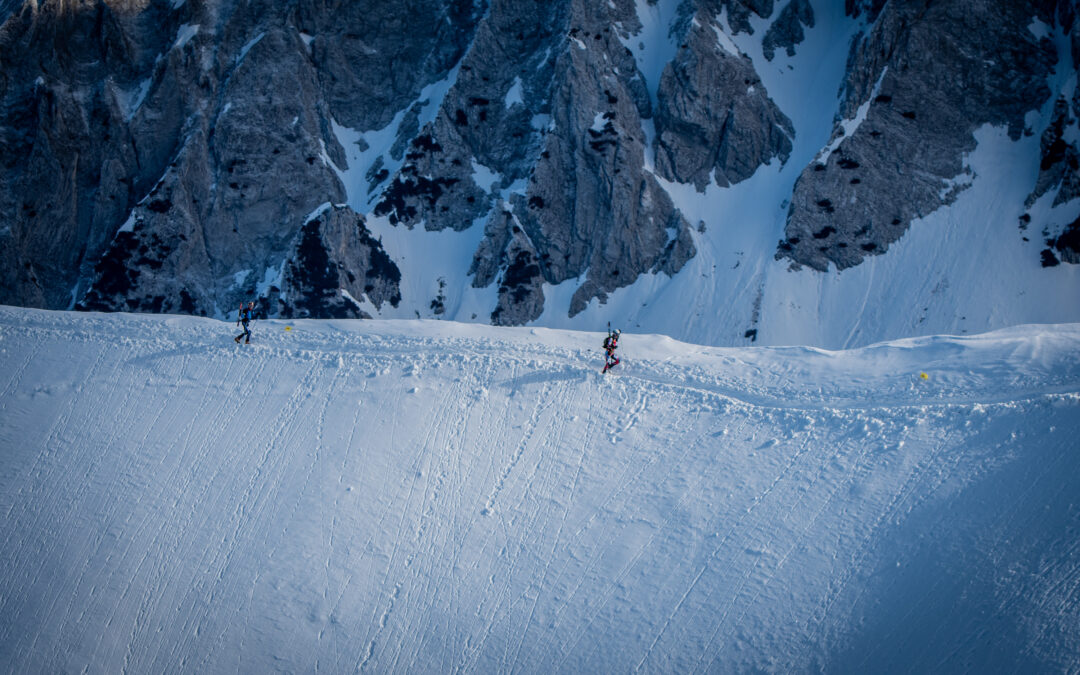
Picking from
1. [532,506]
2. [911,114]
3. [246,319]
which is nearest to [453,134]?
[911,114]

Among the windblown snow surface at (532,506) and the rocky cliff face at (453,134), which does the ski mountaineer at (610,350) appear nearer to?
the windblown snow surface at (532,506)

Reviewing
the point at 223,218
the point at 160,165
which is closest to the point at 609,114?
the point at 223,218

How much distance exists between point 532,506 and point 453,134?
4467cm

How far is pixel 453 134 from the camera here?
58.1 meters

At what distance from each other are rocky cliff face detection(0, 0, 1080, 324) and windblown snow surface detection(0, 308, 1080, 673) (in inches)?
1198

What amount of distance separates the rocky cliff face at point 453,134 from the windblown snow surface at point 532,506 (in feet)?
99.8

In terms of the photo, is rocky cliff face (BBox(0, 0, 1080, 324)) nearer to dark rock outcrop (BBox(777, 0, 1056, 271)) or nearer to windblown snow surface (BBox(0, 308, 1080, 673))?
dark rock outcrop (BBox(777, 0, 1056, 271))

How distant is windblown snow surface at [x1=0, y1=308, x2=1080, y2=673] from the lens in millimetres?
16719

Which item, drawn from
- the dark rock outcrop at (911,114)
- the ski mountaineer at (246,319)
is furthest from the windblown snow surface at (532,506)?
the dark rock outcrop at (911,114)

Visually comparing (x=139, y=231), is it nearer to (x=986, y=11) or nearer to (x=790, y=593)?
(x=790, y=593)

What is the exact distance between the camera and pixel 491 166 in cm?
5856

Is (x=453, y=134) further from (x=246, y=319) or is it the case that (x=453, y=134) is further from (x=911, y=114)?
(x=246, y=319)

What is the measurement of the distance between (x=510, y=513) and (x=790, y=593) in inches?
293

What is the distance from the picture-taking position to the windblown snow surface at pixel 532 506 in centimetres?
1672
